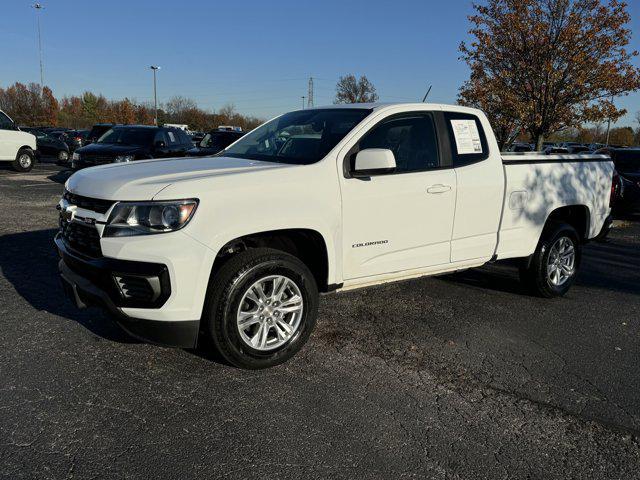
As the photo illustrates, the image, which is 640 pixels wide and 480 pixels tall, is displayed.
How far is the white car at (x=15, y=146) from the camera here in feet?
55.9

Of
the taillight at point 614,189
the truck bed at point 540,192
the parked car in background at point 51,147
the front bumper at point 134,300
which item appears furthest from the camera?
the parked car in background at point 51,147

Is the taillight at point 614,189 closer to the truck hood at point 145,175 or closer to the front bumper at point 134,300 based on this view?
the truck hood at point 145,175

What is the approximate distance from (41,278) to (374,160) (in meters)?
3.89

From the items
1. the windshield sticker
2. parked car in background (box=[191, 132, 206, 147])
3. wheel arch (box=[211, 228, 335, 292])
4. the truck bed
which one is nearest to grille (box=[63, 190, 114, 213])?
wheel arch (box=[211, 228, 335, 292])

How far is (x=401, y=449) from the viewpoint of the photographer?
2834 mm

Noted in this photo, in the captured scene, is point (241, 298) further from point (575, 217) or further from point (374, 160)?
point (575, 217)

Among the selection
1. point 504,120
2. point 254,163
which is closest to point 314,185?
point 254,163

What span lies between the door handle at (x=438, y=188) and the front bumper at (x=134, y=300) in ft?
7.22

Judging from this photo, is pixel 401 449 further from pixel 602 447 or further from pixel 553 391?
pixel 553 391

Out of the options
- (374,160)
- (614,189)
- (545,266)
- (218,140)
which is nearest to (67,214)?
(374,160)

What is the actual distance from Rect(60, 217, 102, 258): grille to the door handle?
8.43ft

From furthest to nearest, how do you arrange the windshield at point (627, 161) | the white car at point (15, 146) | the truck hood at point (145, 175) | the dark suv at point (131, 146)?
the white car at point (15, 146)
the windshield at point (627, 161)
the dark suv at point (131, 146)
the truck hood at point (145, 175)

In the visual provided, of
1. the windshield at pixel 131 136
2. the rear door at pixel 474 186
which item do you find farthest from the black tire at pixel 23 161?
the rear door at pixel 474 186

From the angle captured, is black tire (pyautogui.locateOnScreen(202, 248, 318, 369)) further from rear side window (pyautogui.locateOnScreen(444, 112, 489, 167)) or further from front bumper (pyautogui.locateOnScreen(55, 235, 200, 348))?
rear side window (pyautogui.locateOnScreen(444, 112, 489, 167))
